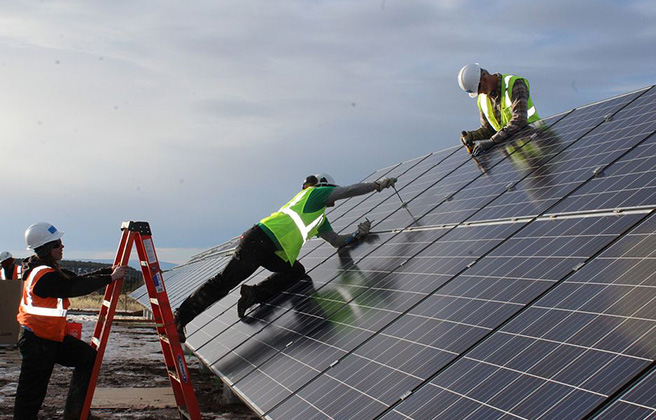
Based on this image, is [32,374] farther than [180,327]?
No

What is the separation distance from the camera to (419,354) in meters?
5.95

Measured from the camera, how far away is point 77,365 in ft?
30.6

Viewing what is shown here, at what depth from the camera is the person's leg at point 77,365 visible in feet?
30.0

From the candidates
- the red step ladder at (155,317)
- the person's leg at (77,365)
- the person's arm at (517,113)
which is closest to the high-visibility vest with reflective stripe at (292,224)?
the red step ladder at (155,317)

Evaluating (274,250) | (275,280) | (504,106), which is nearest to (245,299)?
(275,280)

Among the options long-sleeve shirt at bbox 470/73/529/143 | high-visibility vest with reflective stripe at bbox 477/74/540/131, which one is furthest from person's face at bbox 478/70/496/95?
long-sleeve shirt at bbox 470/73/529/143

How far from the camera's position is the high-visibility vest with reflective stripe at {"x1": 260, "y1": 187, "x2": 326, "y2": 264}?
1012 centimetres

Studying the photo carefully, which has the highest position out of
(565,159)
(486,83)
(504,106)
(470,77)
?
(470,77)

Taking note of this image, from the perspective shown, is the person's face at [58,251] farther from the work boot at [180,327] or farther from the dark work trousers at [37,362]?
the work boot at [180,327]

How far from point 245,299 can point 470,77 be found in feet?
21.0

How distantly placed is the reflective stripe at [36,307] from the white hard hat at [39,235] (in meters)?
0.38

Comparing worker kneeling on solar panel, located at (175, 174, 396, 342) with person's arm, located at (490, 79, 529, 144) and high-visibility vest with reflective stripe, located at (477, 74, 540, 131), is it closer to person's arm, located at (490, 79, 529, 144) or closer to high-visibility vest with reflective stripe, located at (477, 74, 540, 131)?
person's arm, located at (490, 79, 529, 144)

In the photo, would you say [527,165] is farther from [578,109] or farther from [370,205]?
[370,205]

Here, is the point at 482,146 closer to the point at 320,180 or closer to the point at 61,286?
the point at 320,180
